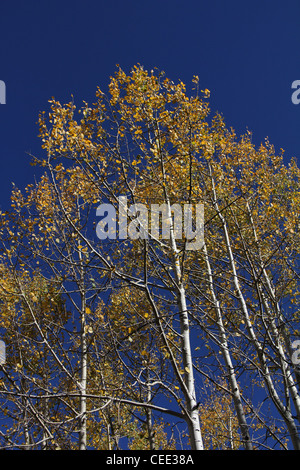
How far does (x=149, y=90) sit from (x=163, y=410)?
4.43m

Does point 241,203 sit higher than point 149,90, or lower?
lower

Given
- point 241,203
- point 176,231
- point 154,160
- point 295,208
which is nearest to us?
point 154,160

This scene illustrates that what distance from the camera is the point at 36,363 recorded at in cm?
774

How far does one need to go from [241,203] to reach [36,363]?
17.6 feet

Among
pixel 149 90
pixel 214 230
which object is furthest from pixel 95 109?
pixel 214 230

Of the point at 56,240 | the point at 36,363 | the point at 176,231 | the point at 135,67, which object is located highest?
the point at 135,67

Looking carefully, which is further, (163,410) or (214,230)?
(214,230)

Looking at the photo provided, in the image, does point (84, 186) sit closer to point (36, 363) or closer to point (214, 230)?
point (214, 230)
